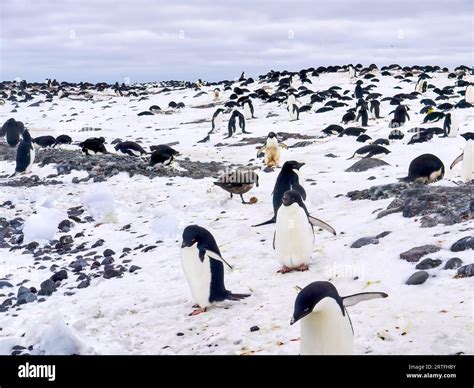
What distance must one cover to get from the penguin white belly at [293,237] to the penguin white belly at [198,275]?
0.91 meters

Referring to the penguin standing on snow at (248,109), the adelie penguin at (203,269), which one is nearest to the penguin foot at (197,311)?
the adelie penguin at (203,269)

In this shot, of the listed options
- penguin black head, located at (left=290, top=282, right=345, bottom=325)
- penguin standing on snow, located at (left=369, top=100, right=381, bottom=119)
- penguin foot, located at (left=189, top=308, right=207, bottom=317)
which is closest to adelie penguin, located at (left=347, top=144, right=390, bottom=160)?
penguin standing on snow, located at (left=369, top=100, right=381, bottom=119)

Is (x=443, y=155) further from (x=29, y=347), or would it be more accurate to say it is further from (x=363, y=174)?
(x=29, y=347)

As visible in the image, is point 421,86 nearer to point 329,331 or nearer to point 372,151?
point 372,151

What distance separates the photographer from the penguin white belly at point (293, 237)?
Result: 20.0 ft

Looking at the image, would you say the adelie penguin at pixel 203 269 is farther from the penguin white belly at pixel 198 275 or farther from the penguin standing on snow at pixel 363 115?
the penguin standing on snow at pixel 363 115

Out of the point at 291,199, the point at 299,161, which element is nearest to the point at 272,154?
the point at 299,161

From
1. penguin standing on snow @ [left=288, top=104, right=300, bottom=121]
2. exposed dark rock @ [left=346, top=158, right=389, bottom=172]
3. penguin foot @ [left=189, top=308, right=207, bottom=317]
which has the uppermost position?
penguin standing on snow @ [left=288, top=104, right=300, bottom=121]

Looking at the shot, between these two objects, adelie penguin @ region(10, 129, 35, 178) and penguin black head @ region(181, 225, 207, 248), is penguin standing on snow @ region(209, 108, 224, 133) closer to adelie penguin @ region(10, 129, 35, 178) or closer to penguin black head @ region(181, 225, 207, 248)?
adelie penguin @ region(10, 129, 35, 178)

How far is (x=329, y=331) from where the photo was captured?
3.76 metres

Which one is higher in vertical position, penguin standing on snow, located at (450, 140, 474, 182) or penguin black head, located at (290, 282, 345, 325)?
penguin standing on snow, located at (450, 140, 474, 182)

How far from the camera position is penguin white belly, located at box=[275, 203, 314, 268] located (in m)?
6.09

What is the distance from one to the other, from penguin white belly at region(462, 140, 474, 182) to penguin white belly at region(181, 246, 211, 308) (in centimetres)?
543

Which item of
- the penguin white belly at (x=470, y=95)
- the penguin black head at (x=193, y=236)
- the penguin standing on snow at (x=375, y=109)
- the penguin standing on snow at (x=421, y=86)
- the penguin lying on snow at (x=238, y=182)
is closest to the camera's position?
the penguin black head at (x=193, y=236)
